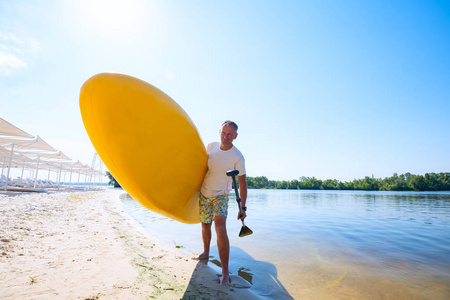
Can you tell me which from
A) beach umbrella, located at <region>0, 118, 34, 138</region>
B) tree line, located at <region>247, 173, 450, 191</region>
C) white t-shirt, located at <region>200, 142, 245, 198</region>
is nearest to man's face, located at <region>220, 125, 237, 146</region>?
white t-shirt, located at <region>200, 142, 245, 198</region>

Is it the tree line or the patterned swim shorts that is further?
the tree line

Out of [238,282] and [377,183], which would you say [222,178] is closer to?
[238,282]

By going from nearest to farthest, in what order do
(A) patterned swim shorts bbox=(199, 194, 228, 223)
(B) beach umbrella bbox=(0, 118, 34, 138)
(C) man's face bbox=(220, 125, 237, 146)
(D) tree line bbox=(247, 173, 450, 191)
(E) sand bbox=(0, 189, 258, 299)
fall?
(E) sand bbox=(0, 189, 258, 299) → (A) patterned swim shorts bbox=(199, 194, 228, 223) → (C) man's face bbox=(220, 125, 237, 146) → (B) beach umbrella bbox=(0, 118, 34, 138) → (D) tree line bbox=(247, 173, 450, 191)

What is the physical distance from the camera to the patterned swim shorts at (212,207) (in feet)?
8.07

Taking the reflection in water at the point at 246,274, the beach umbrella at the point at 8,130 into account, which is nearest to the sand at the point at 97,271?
the reflection in water at the point at 246,274

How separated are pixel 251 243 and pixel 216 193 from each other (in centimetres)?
206

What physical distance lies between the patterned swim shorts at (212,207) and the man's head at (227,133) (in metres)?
0.58

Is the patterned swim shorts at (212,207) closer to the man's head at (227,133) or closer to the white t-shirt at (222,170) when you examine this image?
the white t-shirt at (222,170)

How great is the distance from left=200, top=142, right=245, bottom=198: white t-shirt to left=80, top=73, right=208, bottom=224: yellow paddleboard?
7.2 inches

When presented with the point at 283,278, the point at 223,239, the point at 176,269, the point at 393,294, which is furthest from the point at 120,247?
the point at 393,294

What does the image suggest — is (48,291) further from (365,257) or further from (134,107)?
(365,257)

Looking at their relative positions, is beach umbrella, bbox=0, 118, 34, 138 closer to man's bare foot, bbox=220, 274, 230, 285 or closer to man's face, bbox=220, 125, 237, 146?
man's face, bbox=220, 125, 237, 146

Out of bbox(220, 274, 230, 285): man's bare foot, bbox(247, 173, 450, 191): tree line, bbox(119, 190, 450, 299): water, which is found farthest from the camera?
bbox(247, 173, 450, 191): tree line

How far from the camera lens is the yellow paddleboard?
2.20m
